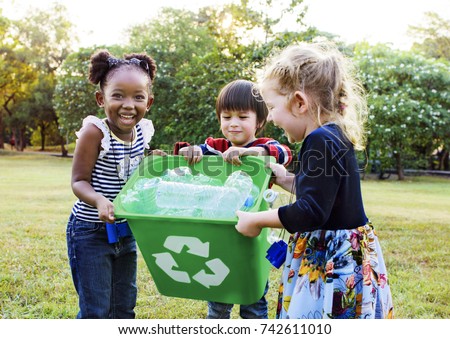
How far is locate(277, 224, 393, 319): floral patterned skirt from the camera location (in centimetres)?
167

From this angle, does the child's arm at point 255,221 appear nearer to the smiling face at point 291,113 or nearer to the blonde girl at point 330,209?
the blonde girl at point 330,209

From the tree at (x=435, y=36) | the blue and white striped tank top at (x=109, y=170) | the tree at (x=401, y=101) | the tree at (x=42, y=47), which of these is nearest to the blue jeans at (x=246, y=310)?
the blue and white striped tank top at (x=109, y=170)

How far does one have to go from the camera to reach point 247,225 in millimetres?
1660

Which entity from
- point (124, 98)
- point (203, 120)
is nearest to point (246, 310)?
point (124, 98)

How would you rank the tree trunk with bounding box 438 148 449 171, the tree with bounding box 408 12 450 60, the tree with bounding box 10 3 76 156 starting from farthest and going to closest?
the tree with bounding box 10 3 76 156
the tree with bounding box 408 12 450 60
the tree trunk with bounding box 438 148 449 171

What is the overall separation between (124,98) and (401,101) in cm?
1183

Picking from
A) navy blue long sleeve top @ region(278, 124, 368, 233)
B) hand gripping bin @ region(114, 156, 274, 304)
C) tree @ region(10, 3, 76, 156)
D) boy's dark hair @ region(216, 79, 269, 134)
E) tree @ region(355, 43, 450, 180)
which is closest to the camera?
navy blue long sleeve top @ region(278, 124, 368, 233)

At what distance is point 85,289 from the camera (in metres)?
2.02

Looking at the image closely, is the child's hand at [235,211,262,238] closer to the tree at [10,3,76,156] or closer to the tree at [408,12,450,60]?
the tree at [408,12,450,60]

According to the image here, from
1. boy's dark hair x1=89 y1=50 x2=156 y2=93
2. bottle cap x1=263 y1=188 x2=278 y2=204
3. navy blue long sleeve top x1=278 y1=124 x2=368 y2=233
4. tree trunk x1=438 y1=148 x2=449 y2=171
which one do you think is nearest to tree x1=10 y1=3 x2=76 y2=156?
tree trunk x1=438 y1=148 x2=449 y2=171

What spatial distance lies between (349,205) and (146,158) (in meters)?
0.96

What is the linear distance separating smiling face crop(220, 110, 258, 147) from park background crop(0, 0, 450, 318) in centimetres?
28

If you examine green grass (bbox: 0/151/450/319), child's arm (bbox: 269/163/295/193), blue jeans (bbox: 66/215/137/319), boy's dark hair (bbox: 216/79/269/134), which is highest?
boy's dark hair (bbox: 216/79/269/134)

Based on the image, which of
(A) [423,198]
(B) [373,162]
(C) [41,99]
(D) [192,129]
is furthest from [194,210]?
(C) [41,99]
